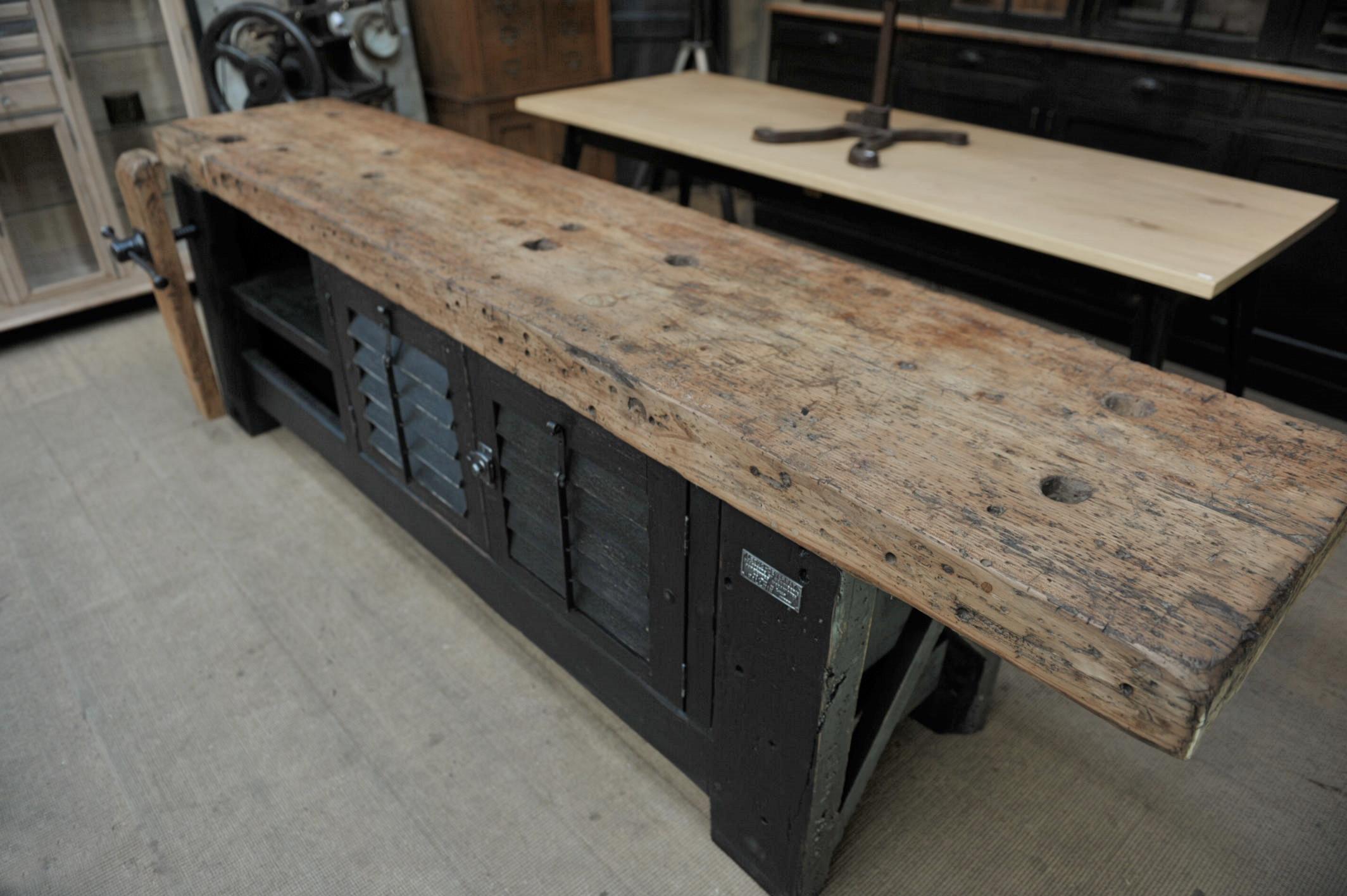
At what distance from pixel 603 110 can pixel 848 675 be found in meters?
1.99

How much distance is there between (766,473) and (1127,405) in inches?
16.8

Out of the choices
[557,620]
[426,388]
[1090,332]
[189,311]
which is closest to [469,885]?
[557,620]

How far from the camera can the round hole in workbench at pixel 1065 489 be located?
2.80ft

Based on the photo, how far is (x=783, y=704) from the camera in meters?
1.12

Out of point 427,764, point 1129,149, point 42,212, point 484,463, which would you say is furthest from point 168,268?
point 1129,149

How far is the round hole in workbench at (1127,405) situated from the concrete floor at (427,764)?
75 cm

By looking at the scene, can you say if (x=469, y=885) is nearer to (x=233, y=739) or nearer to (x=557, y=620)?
(x=557, y=620)

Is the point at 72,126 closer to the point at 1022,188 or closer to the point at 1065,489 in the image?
the point at 1022,188

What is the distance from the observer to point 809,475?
2.89ft

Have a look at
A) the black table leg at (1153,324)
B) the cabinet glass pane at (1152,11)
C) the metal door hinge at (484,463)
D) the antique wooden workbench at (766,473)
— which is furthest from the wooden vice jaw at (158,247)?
the cabinet glass pane at (1152,11)

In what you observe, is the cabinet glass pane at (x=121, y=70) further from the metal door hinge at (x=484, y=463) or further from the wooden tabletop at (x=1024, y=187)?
the metal door hinge at (x=484, y=463)

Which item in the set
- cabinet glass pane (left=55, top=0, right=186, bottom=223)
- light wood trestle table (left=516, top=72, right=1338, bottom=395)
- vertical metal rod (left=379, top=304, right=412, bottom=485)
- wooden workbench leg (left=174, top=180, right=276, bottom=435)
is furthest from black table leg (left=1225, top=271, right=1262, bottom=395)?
cabinet glass pane (left=55, top=0, right=186, bottom=223)

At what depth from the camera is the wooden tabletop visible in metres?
1.63

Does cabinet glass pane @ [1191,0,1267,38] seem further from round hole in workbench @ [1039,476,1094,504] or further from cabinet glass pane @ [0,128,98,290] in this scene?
cabinet glass pane @ [0,128,98,290]
